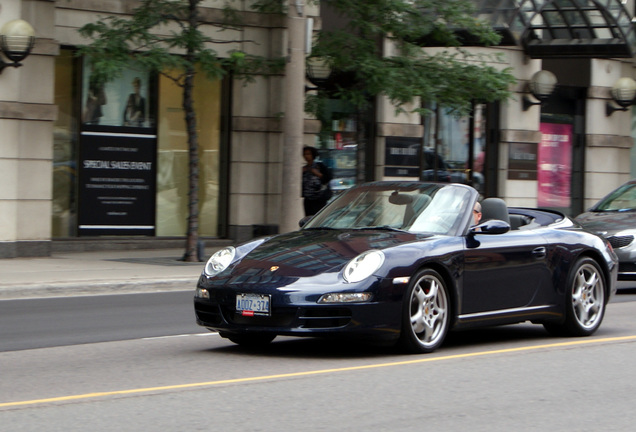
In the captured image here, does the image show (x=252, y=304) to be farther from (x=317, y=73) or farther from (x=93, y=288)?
(x=317, y=73)

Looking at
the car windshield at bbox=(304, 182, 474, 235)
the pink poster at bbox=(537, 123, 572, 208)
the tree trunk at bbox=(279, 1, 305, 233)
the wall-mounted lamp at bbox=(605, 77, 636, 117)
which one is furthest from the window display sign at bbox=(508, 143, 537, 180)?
the car windshield at bbox=(304, 182, 474, 235)

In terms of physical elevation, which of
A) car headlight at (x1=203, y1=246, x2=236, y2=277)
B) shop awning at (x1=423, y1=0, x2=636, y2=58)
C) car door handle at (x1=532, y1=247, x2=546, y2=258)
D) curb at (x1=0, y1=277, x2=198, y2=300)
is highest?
shop awning at (x1=423, y1=0, x2=636, y2=58)

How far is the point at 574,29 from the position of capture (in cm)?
2461

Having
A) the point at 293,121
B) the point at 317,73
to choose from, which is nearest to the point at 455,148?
the point at 317,73

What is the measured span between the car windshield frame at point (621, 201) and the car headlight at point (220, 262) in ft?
28.9

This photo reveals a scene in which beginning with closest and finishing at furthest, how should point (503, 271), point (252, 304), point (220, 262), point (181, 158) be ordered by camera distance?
1. point (252, 304)
2. point (220, 262)
3. point (503, 271)
4. point (181, 158)

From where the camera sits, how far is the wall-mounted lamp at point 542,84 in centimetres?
2536

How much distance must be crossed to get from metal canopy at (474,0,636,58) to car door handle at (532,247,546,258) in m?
14.4

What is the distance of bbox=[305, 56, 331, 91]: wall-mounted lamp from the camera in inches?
774

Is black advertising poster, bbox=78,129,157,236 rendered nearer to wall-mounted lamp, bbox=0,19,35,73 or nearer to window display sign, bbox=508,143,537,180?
wall-mounted lamp, bbox=0,19,35,73

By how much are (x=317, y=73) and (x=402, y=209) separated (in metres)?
11.3

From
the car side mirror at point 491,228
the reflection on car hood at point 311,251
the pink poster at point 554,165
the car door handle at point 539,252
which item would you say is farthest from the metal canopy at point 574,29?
the reflection on car hood at point 311,251

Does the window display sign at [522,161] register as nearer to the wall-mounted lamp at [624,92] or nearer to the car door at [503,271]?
the wall-mounted lamp at [624,92]

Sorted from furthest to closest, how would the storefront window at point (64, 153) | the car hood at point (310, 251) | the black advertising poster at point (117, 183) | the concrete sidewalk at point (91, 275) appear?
the black advertising poster at point (117, 183) < the storefront window at point (64, 153) < the concrete sidewalk at point (91, 275) < the car hood at point (310, 251)
